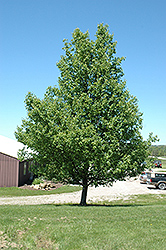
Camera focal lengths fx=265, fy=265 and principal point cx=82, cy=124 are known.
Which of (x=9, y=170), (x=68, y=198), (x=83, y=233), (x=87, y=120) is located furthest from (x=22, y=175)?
(x=83, y=233)

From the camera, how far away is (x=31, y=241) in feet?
23.9

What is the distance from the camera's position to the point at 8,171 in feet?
93.9

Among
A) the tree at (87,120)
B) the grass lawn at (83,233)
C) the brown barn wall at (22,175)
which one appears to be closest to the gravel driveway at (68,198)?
the tree at (87,120)

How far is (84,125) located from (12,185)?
687 inches

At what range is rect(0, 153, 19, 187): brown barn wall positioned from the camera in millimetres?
28433

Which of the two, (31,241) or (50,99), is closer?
(31,241)

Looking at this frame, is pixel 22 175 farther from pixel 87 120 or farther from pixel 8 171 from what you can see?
pixel 87 120

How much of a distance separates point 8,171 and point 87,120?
1782cm

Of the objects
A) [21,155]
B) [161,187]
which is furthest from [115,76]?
[161,187]

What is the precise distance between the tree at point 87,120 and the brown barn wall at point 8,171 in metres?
13.6

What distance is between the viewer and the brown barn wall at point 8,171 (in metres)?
28.4

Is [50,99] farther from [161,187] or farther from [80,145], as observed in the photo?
[161,187]

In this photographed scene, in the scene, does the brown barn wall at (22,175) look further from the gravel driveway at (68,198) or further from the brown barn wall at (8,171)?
the gravel driveway at (68,198)

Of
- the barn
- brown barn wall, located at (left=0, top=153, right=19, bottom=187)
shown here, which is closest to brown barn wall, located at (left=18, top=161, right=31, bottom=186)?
the barn
